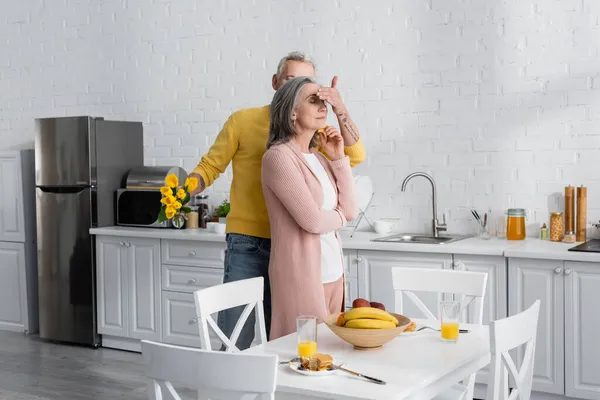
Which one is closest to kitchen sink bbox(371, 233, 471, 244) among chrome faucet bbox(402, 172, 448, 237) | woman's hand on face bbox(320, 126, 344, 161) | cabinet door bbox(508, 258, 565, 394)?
chrome faucet bbox(402, 172, 448, 237)

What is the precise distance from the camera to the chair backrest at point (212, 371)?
5.82 feet

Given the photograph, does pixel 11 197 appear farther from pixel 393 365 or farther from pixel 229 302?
pixel 393 365

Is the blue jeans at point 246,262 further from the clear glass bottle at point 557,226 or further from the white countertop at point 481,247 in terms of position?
the clear glass bottle at point 557,226

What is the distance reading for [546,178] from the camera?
4.51m

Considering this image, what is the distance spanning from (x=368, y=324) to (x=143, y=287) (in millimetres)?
3305

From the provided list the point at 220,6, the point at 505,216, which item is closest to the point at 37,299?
the point at 220,6

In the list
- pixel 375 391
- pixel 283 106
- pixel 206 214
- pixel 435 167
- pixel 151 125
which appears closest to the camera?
pixel 375 391

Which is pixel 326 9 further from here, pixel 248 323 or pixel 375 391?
pixel 375 391

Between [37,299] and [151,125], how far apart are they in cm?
166

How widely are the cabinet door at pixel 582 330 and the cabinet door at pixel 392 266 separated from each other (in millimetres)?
644

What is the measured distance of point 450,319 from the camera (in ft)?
8.32

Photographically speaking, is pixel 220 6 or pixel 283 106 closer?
pixel 283 106

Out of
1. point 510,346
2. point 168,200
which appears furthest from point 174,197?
point 510,346

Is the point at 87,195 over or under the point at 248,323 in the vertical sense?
over
